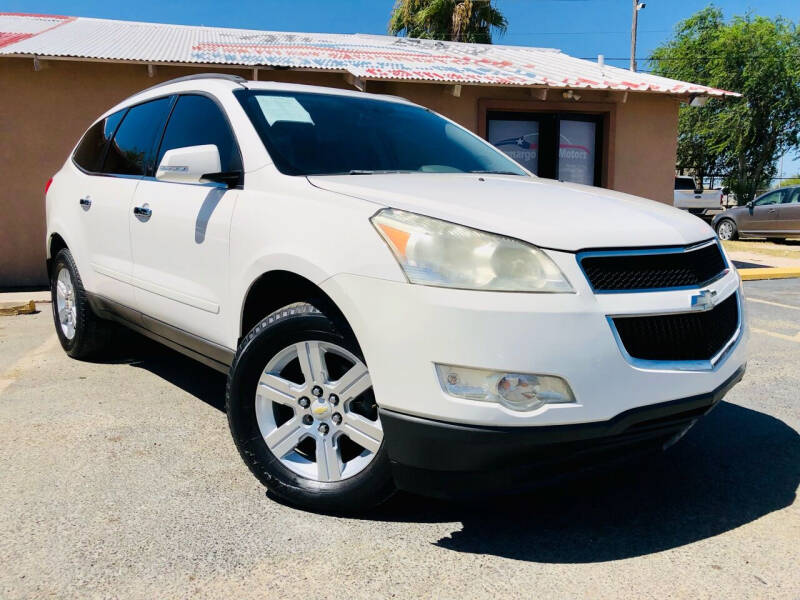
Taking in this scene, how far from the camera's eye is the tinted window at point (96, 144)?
4.63 metres

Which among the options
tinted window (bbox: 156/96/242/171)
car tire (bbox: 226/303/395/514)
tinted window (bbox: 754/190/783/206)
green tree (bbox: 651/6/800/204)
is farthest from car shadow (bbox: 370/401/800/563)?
green tree (bbox: 651/6/800/204)

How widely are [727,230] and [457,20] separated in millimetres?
9970

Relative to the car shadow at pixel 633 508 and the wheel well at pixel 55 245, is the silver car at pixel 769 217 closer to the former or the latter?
the car shadow at pixel 633 508

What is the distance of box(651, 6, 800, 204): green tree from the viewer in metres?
32.7

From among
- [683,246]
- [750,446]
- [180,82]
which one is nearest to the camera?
[683,246]

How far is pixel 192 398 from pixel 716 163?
1487 inches

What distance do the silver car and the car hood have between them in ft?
52.4

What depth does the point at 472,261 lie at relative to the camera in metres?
2.30

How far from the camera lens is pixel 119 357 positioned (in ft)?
17.2

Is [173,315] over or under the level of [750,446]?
over

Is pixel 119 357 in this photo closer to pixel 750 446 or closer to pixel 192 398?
pixel 192 398

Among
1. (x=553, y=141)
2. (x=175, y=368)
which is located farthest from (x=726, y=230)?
(x=175, y=368)

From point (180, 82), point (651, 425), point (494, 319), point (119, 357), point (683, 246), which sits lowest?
point (119, 357)

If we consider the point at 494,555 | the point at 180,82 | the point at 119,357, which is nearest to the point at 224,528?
the point at 494,555
